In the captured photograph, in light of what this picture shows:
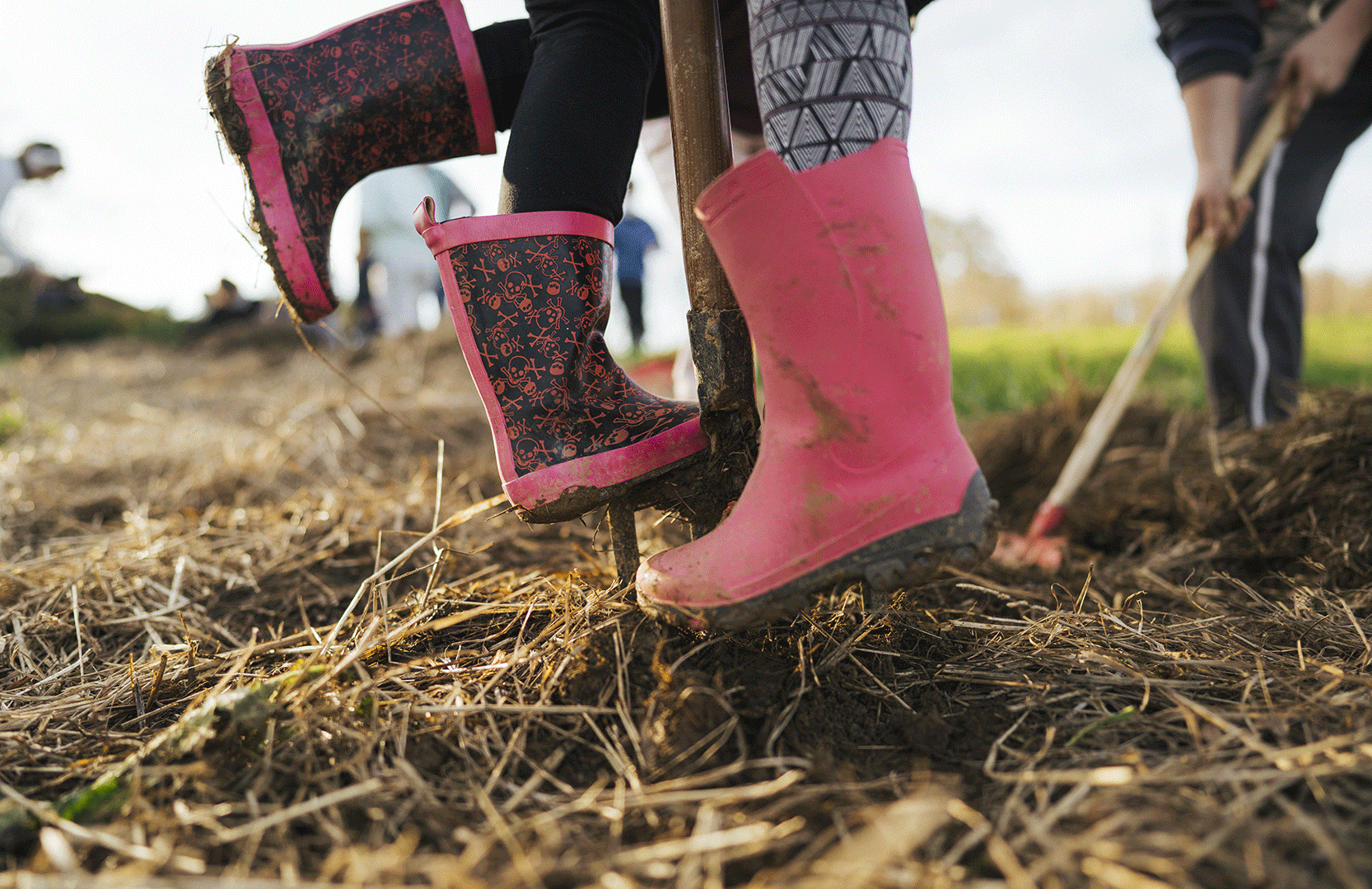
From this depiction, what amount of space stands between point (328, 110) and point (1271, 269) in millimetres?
2703

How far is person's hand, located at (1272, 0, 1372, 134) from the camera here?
1.92 m

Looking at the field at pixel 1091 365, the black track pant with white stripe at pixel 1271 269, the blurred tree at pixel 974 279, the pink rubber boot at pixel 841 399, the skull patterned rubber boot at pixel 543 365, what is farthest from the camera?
the blurred tree at pixel 974 279

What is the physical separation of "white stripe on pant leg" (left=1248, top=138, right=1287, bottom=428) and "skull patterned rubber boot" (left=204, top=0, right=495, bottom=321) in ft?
7.91

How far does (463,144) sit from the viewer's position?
3.86 ft

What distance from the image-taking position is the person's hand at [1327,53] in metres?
1.92

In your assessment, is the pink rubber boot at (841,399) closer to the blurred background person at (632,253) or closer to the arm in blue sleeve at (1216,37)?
the arm in blue sleeve at (1216,37)

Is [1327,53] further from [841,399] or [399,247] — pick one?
[399,247]

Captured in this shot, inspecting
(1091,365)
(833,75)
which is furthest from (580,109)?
(1091,365)

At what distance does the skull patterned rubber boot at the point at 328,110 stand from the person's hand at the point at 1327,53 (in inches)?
90.1

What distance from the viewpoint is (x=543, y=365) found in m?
0.97

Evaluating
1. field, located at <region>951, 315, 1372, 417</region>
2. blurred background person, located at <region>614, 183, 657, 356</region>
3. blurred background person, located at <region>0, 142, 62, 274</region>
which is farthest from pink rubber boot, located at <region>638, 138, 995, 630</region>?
blurred background person, located at <region>0, 142, 62, 274</region>

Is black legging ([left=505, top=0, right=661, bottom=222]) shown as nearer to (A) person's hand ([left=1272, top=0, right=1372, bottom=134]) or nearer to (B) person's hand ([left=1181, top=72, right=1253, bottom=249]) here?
(B) person's hand ([left=1181, top=72, right=1253, bottom=249])

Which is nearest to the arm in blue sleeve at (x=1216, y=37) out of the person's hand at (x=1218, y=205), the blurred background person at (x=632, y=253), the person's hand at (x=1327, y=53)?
the person's hand at (x=1327, y=53)

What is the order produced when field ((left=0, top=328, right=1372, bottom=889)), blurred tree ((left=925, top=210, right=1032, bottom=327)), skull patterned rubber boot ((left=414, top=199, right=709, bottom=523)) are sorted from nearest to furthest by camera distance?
field ((left=0, top=328, right=1372, bottom=889))
skull patterned rubber boot ((left=414, top=199, right=709, bottom=523))
blurred tree ((left=925, top=210, right=1032, bottom=327))
